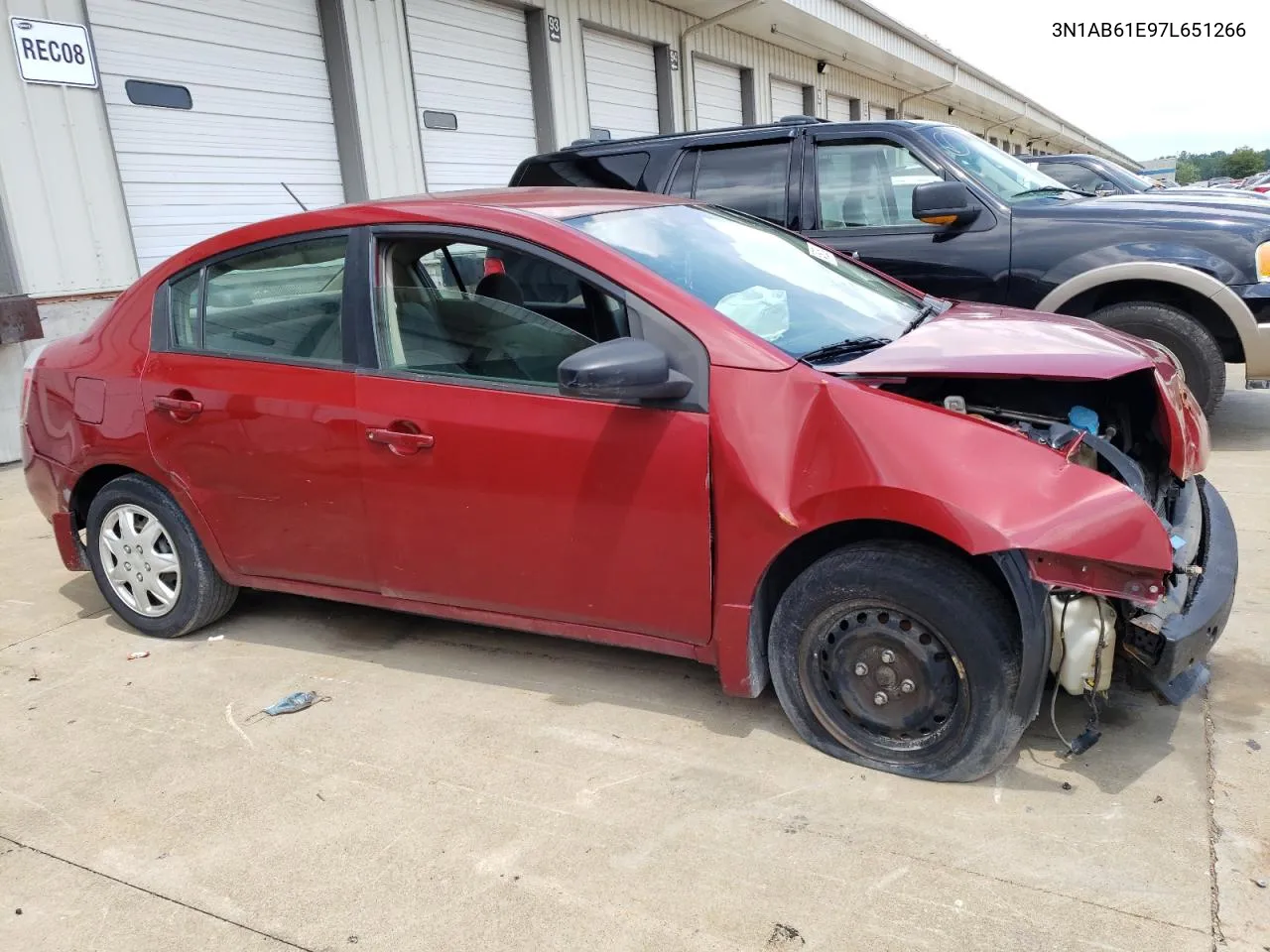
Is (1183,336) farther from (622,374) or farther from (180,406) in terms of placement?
(180,406)

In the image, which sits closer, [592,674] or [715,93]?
[592,674]

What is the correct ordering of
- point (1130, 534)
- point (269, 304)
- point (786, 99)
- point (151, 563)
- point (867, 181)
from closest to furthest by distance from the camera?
point (1130, 534)
point (269, 304)
point (151, 563)
point (867, 181)
point (786, 99)

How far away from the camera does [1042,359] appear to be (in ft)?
8.75

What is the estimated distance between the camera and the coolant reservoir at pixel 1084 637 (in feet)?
8.14

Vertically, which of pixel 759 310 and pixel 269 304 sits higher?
pixel 269 304

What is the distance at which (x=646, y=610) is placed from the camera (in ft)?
9.66

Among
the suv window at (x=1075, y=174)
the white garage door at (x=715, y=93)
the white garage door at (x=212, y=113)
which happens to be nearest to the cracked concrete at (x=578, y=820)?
the white garage door at (x=212, y=113)

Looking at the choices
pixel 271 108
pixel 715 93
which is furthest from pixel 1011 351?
pixel 715 93

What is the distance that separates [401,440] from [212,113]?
6.66 metres

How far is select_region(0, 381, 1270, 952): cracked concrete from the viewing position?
224cm

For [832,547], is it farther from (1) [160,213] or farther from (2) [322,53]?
(2) [322,53]

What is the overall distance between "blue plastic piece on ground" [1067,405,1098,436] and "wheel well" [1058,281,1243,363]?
2886mm

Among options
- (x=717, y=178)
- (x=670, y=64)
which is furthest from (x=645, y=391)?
(x=670, y=64)

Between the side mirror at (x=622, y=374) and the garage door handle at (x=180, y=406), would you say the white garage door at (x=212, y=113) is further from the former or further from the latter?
the side mirror at (x=622, y=374)
